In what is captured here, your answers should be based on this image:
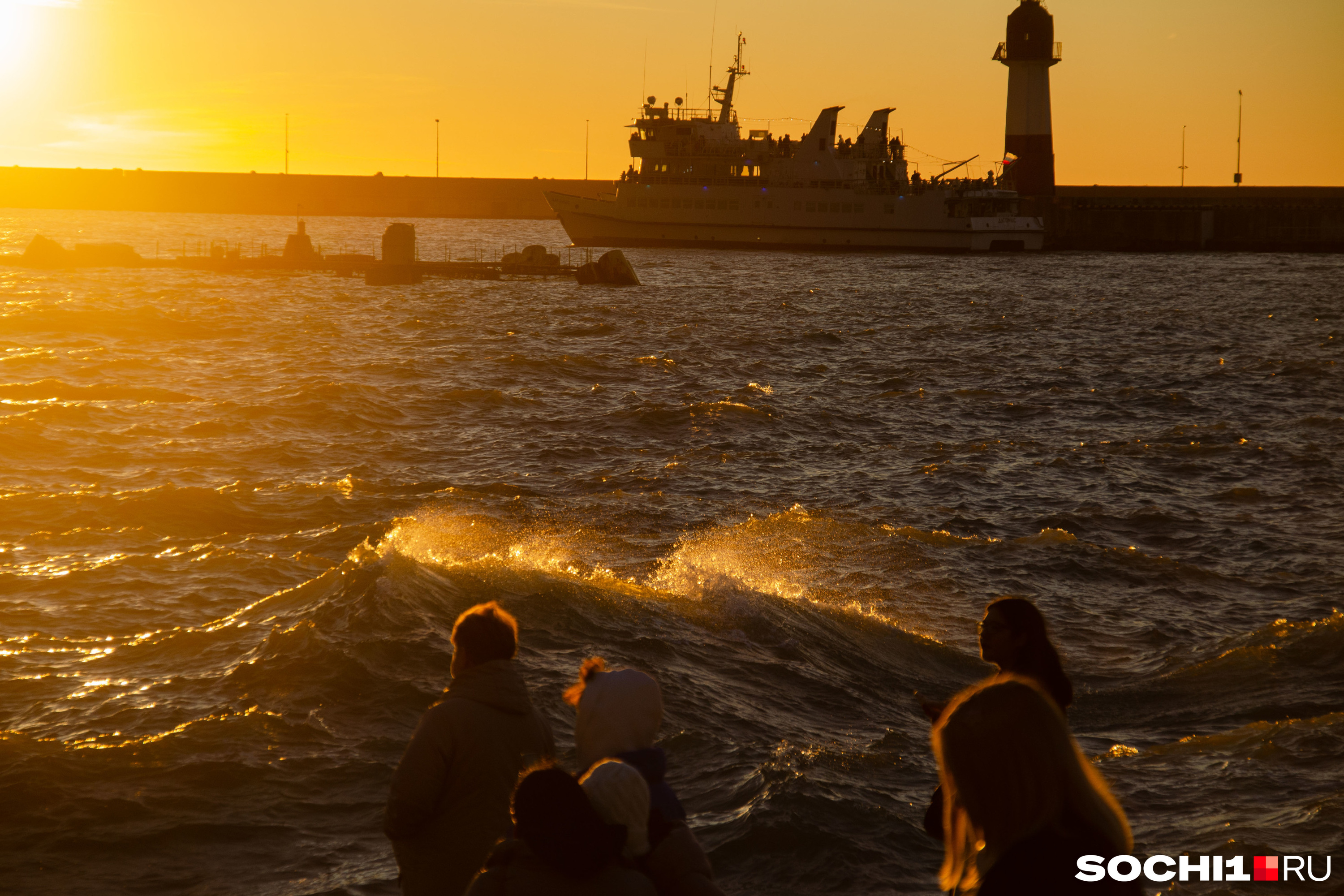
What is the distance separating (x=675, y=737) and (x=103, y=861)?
3.66 m

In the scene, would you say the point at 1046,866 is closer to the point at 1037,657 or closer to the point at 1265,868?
the point at 1037,657

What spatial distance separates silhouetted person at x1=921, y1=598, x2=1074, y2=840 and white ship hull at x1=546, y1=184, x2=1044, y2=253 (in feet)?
334

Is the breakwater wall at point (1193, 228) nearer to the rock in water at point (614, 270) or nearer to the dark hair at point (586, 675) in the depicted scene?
the rock in water at point (614, 270)

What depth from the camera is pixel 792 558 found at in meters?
13.8

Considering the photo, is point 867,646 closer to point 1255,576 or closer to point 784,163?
point 1255,576

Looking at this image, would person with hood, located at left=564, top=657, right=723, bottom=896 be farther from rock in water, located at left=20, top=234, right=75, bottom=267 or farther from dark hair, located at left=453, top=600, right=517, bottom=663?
rock in water, located at left=20, top=234, right=75, bottom=267

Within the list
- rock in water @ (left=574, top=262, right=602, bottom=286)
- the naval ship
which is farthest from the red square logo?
the naval ship

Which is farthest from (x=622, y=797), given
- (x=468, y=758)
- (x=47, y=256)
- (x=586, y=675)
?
(x=47, y=256)

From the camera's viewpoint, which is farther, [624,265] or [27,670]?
[624,265]

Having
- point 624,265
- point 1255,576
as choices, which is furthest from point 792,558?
point 624,265

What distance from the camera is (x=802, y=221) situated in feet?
338

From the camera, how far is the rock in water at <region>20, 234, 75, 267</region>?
72438mm

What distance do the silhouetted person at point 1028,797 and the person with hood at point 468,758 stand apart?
163cm

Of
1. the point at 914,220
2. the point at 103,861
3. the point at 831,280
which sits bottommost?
the point at 103,861
